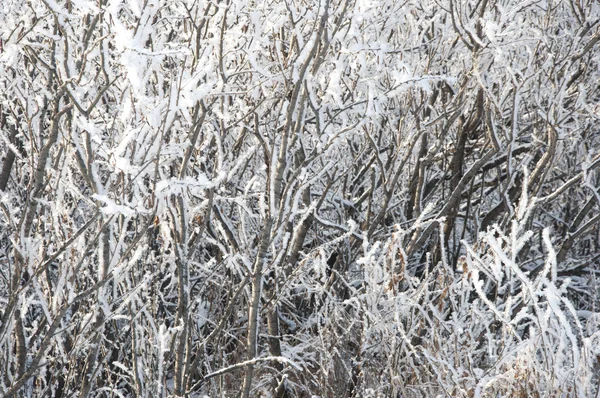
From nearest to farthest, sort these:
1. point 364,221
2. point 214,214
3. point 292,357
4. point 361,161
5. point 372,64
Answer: point 214,214
point 292,357
point 372,64
point 364,221
point 361,161

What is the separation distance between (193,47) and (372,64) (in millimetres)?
1952

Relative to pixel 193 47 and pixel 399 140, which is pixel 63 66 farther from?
pixel 399 140

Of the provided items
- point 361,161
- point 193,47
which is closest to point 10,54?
point 193,47

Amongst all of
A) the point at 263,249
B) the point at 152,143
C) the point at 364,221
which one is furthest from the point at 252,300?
the point at 364,221

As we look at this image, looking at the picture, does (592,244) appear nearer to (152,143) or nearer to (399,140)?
(399,140)

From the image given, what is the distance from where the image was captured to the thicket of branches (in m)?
2.28

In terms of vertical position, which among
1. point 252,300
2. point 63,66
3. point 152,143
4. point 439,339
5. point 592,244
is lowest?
point 592,244

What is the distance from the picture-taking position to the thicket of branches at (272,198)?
228cm

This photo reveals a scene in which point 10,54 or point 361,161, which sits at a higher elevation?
point 10,54

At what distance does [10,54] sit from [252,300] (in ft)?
4.70

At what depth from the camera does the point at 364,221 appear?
4520mm

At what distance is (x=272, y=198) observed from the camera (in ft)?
7.68

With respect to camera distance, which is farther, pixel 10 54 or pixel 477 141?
pixel 477 141

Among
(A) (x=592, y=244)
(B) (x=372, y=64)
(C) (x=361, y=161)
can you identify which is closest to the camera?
(B) (x=372, y=64)
